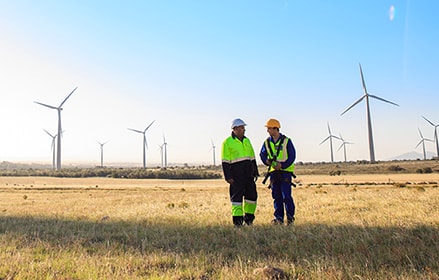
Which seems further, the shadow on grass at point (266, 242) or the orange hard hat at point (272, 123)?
the orange hard hat at point (272, 123)

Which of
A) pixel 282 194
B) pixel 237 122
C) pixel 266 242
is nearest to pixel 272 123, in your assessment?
pixel 237 122

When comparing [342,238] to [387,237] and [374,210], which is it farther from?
[374,210]

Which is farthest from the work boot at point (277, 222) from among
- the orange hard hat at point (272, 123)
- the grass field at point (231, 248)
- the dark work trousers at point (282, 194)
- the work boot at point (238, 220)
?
the orange hard hat at point (272, 123)

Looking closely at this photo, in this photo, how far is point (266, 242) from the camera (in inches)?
289

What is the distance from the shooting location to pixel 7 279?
5.23 m

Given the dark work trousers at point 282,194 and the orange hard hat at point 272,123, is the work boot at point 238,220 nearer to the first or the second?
the dark work trousers at point 282,194

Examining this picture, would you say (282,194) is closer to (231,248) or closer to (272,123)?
(272,123)

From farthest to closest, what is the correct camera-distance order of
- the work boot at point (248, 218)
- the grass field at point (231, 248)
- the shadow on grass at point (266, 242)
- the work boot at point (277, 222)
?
the work boot at point (248, 218)
the work boot at point (277, 222)
the shadow on grass at point (266, 242)
the grass field at point (231, 248)

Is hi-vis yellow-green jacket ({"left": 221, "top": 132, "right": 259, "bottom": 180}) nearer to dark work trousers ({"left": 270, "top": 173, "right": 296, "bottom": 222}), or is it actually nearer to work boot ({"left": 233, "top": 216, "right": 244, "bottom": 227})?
dark work trousers ({"left": 270, "top": 173, "right": 296, "bottom": 222})

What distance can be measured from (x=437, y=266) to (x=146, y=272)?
396 centimetres

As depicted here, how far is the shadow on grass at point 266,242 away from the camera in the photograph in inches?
228

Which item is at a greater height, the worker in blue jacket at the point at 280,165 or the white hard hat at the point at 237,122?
the white hard hat at the point at 237,122

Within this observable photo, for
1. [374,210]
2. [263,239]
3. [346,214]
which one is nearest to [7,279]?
[263,239]

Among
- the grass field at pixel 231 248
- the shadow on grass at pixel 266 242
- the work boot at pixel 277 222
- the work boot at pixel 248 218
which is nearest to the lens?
the grass field at pixel 231 248
